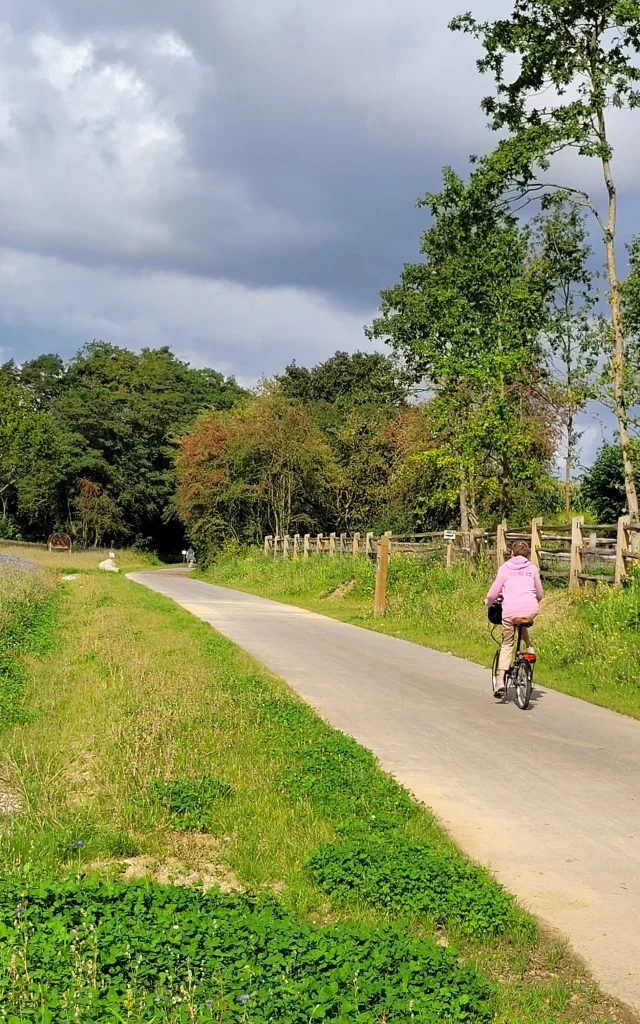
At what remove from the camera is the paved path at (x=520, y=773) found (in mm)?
4863

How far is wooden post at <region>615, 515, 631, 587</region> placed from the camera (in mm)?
15680

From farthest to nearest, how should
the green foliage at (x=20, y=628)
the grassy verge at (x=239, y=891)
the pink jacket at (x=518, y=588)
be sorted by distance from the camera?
1. the pink jacket at (x=518, y=588)
2. the green foliage at (x=20, y=628)
3. the grassy verge at (x=239, y=891)

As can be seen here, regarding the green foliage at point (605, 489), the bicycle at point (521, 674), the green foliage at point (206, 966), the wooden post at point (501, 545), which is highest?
the green foliage at point (605, 489)

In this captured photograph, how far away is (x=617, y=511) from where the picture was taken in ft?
136

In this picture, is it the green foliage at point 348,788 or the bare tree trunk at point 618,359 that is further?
the bare tree trunk at point 618,359

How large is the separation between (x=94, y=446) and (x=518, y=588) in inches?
2519

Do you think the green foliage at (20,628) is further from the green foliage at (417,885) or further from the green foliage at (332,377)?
the green foliage at (332,377)

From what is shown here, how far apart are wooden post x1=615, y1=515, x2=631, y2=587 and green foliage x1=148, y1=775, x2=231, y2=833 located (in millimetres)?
10802

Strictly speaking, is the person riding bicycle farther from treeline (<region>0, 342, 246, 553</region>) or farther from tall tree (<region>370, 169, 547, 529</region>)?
treeline (<region>0, 342, 246, 553</region>)

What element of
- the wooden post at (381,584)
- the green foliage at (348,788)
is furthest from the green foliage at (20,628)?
the wooden post at (381,584)

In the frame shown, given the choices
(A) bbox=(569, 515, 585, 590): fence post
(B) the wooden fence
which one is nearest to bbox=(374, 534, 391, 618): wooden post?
(B) the wooden fence

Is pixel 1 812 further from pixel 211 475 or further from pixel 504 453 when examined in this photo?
pixel 211 475

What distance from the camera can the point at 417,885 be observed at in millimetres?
4801

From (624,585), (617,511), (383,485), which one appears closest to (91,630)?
(624,585)
